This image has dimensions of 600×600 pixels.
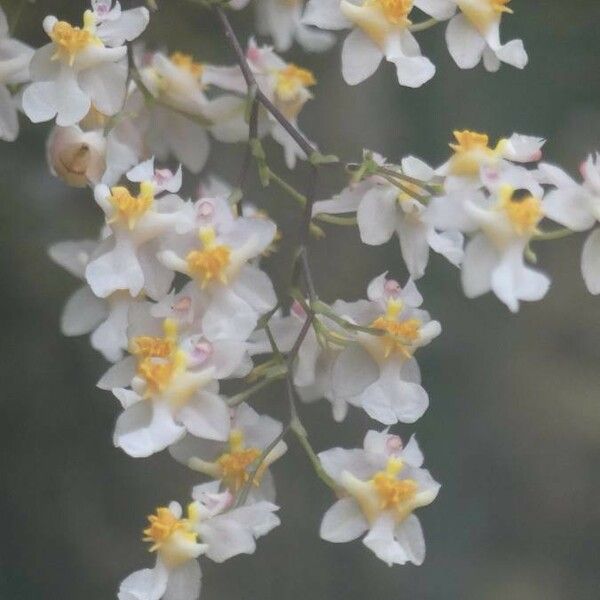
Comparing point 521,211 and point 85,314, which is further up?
point 521,211

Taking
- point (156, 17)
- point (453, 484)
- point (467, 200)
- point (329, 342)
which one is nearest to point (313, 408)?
point (453, 484)

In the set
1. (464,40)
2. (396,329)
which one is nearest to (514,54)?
(464,40)

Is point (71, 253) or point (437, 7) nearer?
point (437, 7)

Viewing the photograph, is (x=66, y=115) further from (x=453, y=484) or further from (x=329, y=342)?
(x=453, y=484)

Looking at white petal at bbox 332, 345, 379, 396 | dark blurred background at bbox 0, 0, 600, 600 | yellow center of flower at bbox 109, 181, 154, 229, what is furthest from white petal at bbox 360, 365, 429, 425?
dark blurred background at bbox 0, 0, 600, 600

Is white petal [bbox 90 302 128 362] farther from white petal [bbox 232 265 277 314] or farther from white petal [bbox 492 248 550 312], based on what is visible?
white petal [bbox 492 248 550 312]

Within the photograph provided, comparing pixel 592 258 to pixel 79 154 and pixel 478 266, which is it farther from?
pixel 79 154
